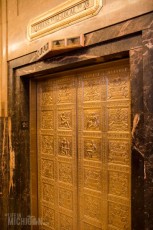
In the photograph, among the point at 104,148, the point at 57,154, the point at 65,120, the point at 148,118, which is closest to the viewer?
the point at 148,118

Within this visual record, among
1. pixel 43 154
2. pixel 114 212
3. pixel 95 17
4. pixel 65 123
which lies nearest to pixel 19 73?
pixel 65 123

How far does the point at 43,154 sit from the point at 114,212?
4.08 feet

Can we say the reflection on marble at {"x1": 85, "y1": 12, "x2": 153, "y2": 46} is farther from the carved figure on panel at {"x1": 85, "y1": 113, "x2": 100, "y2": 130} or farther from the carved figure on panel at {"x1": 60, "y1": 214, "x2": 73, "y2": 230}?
the carved figure on panel at {"x1": 60, "y1": 214, "x2": 73, "y2": 230}

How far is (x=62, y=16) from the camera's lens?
2553 millimetres

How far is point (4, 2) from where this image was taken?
10.7 ft

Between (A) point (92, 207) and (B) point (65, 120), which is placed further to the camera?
(B) point (65, 120)

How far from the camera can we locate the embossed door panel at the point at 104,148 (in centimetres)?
237

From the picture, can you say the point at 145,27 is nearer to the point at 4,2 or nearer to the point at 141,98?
the point at 141,98

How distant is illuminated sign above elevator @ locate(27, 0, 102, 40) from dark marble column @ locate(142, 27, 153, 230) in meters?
0.67

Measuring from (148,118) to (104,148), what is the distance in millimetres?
784

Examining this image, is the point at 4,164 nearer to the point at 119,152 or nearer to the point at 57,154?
the point at 57,154

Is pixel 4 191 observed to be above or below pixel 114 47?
below

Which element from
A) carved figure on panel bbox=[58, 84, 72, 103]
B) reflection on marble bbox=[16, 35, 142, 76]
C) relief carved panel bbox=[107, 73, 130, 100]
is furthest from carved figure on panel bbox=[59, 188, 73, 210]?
reflection on marble bbox=[16, 35, 142, 76]

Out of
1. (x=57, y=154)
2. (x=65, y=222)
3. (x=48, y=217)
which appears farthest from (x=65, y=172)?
(x=48, y=217)
